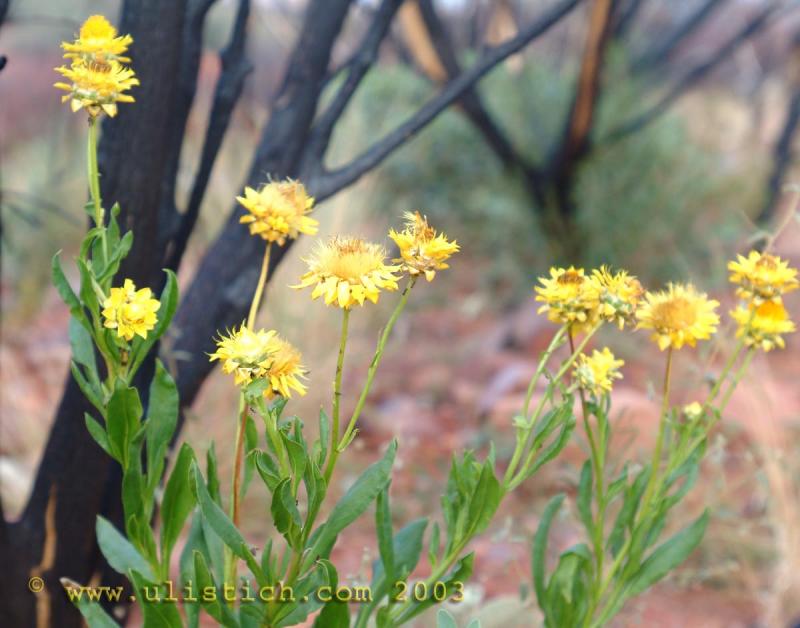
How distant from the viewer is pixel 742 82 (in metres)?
16.8

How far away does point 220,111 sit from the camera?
1.71 meters

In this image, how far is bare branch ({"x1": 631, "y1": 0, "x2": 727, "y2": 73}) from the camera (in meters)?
4.36

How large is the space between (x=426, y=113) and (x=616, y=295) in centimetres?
72

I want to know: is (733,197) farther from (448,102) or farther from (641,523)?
(641,523)

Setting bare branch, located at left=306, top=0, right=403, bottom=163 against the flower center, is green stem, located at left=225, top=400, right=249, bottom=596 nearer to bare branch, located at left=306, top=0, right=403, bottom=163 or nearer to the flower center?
the flower center

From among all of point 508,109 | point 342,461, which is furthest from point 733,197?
point 342,461

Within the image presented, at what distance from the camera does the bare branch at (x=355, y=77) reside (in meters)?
1.73

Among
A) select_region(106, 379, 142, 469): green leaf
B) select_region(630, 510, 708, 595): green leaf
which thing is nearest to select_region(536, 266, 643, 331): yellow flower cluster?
select_region(630, 510, 708, 595): green leaf

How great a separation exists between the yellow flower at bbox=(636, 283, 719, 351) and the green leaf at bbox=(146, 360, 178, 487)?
0.55 meters

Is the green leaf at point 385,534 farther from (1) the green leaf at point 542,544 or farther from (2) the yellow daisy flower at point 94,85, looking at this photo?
(2) the yellow daisy flower at point 94,85

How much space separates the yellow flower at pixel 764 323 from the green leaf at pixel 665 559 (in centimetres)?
24

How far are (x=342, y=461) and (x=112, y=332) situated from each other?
8.34ft

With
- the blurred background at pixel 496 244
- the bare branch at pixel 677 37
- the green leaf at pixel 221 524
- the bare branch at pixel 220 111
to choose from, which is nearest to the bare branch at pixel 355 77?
the blurred background at pixel 496 244

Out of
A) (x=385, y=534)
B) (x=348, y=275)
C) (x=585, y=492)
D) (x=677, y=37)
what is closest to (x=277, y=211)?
(x=348, y=275)
